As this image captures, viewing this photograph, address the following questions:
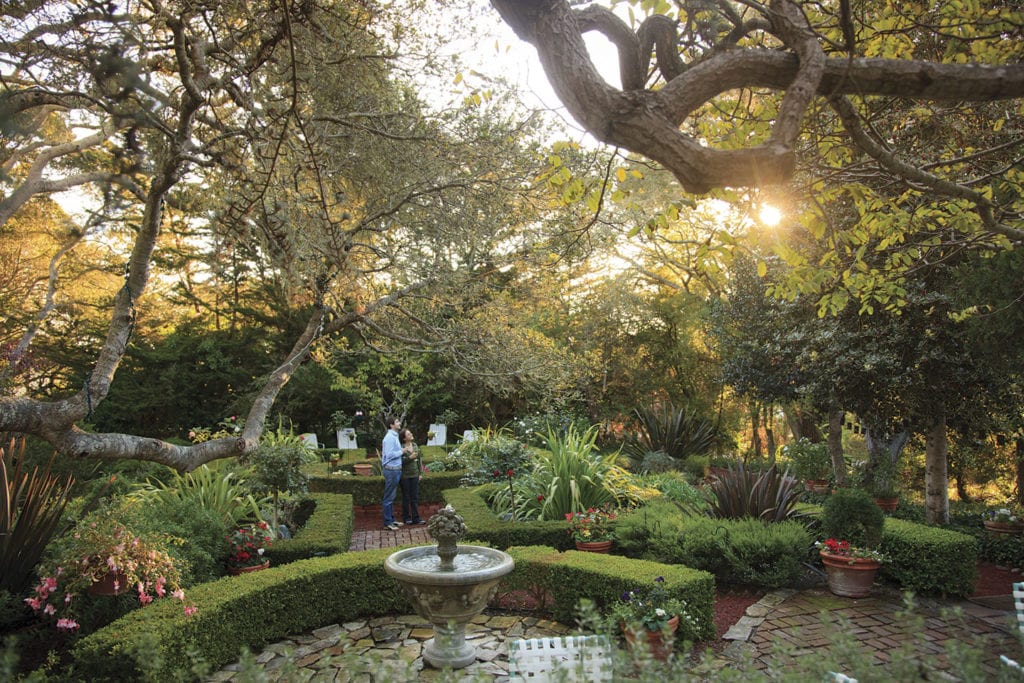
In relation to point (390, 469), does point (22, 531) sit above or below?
below

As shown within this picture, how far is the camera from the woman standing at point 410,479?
9820 millimetres

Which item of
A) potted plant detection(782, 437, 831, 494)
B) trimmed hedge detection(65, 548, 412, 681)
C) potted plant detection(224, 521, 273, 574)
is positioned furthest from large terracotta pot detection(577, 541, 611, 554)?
potted plant detection(782, 437, 831, 494)

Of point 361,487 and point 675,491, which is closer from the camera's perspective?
point 675,491

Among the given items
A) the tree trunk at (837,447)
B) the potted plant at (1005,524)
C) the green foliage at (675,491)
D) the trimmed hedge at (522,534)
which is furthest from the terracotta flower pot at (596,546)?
the tree trunk at (837,447)

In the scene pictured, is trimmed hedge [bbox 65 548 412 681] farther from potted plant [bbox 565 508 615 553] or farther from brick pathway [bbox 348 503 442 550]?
potted plant [bbox 565 508 615 553]

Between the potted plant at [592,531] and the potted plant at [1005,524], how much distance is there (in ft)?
Answer: 16.3

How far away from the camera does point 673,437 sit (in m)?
15.5

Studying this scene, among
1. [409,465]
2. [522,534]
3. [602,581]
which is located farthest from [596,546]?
[409,465]

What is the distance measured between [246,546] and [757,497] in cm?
563

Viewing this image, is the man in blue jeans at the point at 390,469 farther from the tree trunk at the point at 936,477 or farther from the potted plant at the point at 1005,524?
the potted plant at the point at 1005,524

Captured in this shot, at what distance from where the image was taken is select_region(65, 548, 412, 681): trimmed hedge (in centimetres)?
414

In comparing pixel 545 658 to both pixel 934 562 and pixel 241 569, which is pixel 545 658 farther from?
pixel 934 562

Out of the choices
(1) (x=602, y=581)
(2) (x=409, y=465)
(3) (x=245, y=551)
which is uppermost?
(2) (x=409, y=465)

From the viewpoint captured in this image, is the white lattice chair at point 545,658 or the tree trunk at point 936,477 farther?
the tree trunk at point 936,477
